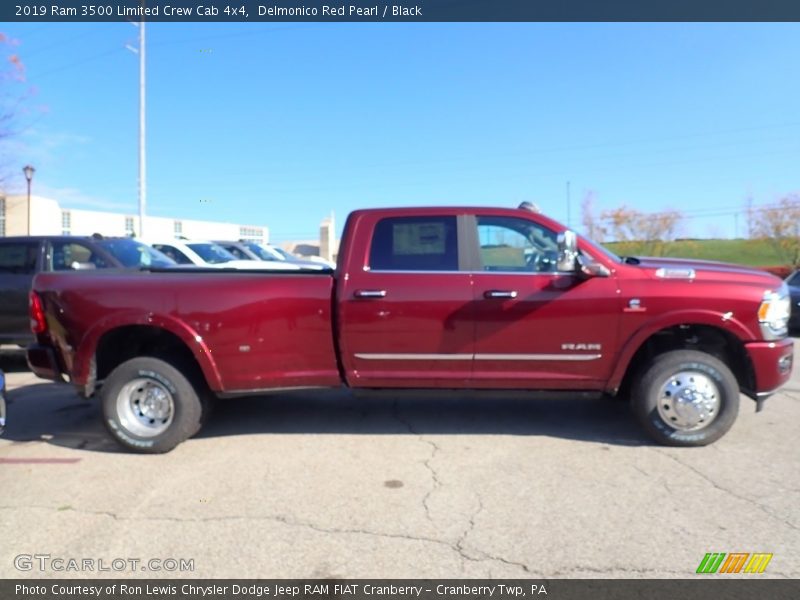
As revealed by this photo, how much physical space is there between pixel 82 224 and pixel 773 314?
5526 centimetres

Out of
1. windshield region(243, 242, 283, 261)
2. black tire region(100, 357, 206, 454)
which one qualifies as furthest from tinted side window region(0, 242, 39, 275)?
windshield region(243, 242, 283, 261)

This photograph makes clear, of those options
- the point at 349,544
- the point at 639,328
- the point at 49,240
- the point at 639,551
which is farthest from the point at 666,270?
the point at 49,240

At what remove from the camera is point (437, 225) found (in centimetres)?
476

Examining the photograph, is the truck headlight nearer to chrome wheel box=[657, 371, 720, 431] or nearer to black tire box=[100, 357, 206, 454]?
chrome wheel box=[657, 371, 720, 431]

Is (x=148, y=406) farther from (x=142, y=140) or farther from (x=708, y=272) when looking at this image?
(x=142, y=140)

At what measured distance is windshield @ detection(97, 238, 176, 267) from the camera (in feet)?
26.4

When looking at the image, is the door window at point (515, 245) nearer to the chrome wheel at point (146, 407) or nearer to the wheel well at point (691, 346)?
the wheel well at point (691, 346)

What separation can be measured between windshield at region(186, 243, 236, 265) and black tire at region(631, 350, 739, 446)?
37.7 feet

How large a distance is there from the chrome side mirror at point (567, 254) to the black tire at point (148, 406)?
3179 mm

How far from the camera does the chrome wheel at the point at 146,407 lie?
15.4ft
